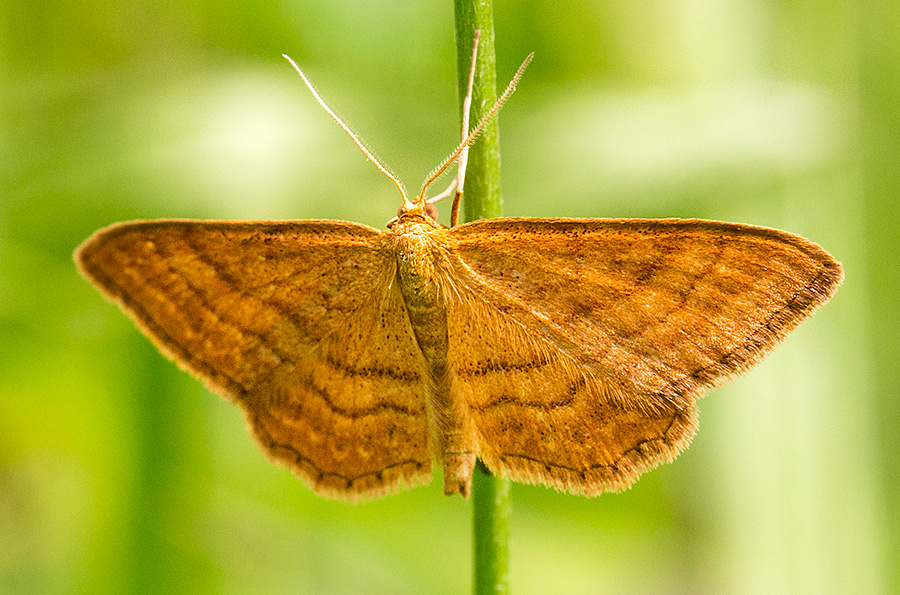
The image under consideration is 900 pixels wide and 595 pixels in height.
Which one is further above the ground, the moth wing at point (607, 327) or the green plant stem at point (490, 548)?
the moth wing at point (607, 327)

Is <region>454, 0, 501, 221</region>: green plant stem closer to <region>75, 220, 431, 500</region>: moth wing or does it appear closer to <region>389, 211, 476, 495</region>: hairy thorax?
<region>389, 211, 476, 495</region>: hairy thorax

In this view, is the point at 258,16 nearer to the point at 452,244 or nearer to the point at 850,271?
the point at 452,244

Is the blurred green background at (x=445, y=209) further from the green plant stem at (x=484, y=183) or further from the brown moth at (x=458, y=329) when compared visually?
the green plant stem at (x=484, y=183)

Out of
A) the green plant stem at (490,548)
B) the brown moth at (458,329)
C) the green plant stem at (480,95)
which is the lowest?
the green plant stem at (490,548)

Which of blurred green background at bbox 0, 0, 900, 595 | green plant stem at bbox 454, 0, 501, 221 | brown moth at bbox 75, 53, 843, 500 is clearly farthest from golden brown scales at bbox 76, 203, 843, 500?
blurred green background at bbox 0, 0, 900, 595

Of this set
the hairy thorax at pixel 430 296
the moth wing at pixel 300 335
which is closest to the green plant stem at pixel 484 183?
the hairy thorax at pixel 430 296

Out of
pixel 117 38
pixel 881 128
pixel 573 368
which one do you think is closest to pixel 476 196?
pixel 573 368
